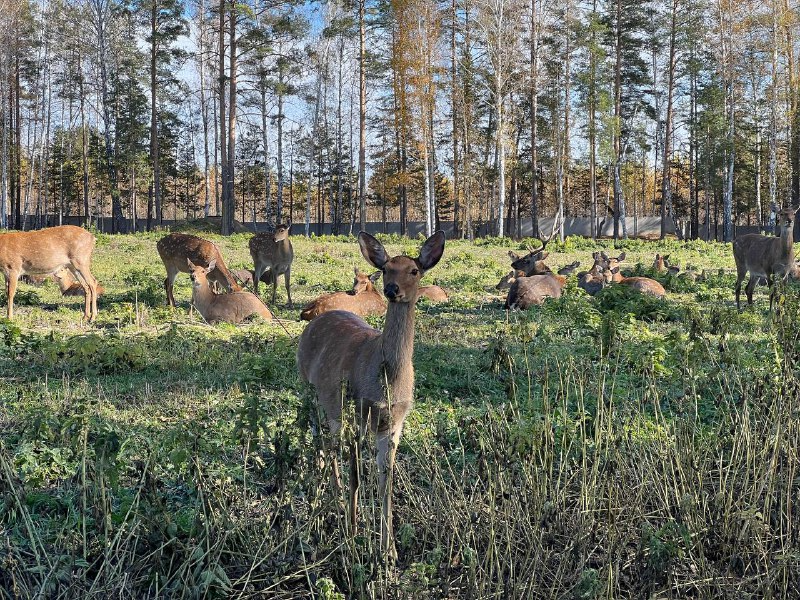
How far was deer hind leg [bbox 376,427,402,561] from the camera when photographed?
3.35 meters

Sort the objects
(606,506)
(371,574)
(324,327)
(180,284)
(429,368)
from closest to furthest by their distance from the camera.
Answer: (371,574) < (606,506) < (324,327) < (429,368) < (180,284)

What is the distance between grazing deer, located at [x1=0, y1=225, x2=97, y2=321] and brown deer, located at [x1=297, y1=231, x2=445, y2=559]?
25.4 feet

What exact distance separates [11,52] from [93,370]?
34.5 meters

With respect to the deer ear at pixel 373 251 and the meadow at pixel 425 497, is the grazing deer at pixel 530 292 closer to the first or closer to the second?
the meadow at pixel 425 497

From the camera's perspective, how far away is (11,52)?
35781 mm

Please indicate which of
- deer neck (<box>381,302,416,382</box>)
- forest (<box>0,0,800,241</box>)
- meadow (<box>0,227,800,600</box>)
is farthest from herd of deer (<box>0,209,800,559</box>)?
forest (<box>0,0,800,241</box>)

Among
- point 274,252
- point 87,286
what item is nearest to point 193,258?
point 274,252

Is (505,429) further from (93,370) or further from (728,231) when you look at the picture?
(728,231)

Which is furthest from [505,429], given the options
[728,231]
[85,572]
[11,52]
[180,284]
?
[11,52]

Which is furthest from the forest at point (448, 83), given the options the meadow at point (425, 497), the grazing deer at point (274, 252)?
the meadow at point (425, 497)

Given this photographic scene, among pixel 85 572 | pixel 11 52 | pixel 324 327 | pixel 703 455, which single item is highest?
pixel 11 52

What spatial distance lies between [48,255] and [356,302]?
4.85m

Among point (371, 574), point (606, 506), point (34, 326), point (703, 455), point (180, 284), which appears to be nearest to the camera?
point (371, 574)

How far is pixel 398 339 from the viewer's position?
3881mm
